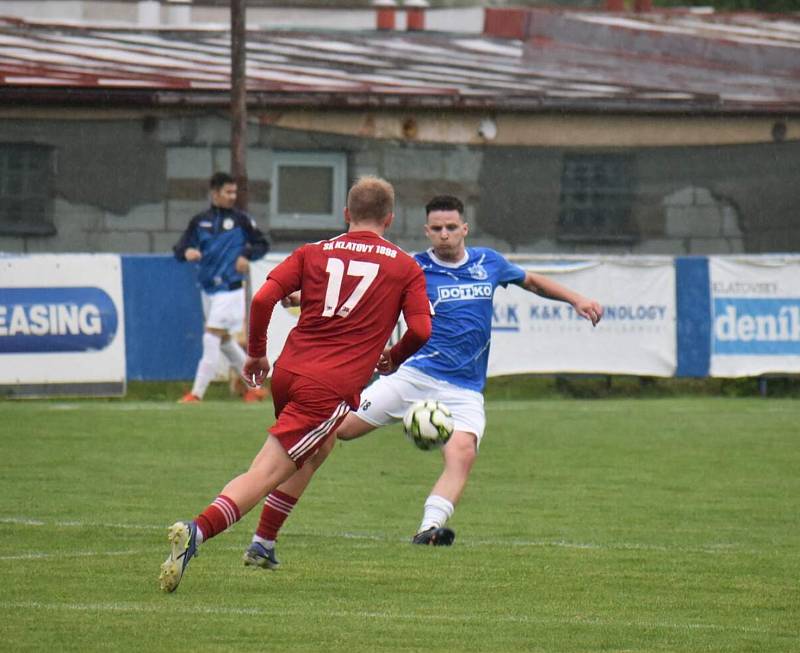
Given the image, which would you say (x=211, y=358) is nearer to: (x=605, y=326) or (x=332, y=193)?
(x=605, y=326)

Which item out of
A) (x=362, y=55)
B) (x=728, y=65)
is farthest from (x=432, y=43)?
(x=728, y=65)

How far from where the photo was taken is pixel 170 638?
645cm

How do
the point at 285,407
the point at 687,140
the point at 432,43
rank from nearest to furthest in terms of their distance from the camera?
the point at 285,407 → the point at 687,140 → the point at 432,43

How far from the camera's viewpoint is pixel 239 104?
20.4m

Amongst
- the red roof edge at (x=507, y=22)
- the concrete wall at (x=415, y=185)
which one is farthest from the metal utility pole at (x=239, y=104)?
the red roof edge at (x=507, y=22)

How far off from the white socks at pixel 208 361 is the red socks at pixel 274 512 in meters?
9.28

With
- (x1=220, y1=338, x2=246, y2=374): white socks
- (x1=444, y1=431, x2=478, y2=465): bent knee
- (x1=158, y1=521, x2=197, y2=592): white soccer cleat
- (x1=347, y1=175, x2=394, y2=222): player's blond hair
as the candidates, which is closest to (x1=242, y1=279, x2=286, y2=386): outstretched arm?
(x1=347, y1=175, x2=394, y2=222): player's blond hair

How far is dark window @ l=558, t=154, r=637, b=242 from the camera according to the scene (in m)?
24.4

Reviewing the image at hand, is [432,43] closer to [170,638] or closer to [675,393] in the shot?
[675,393]

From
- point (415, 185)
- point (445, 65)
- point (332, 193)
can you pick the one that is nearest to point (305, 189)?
point (332, 193)

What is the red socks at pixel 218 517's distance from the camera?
24.2ft

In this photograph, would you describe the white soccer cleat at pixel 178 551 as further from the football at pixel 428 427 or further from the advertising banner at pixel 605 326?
the advertising banner at pixel 605 326

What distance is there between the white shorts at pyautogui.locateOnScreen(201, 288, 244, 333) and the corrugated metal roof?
17.7 feet

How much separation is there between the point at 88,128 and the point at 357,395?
1540 cm
